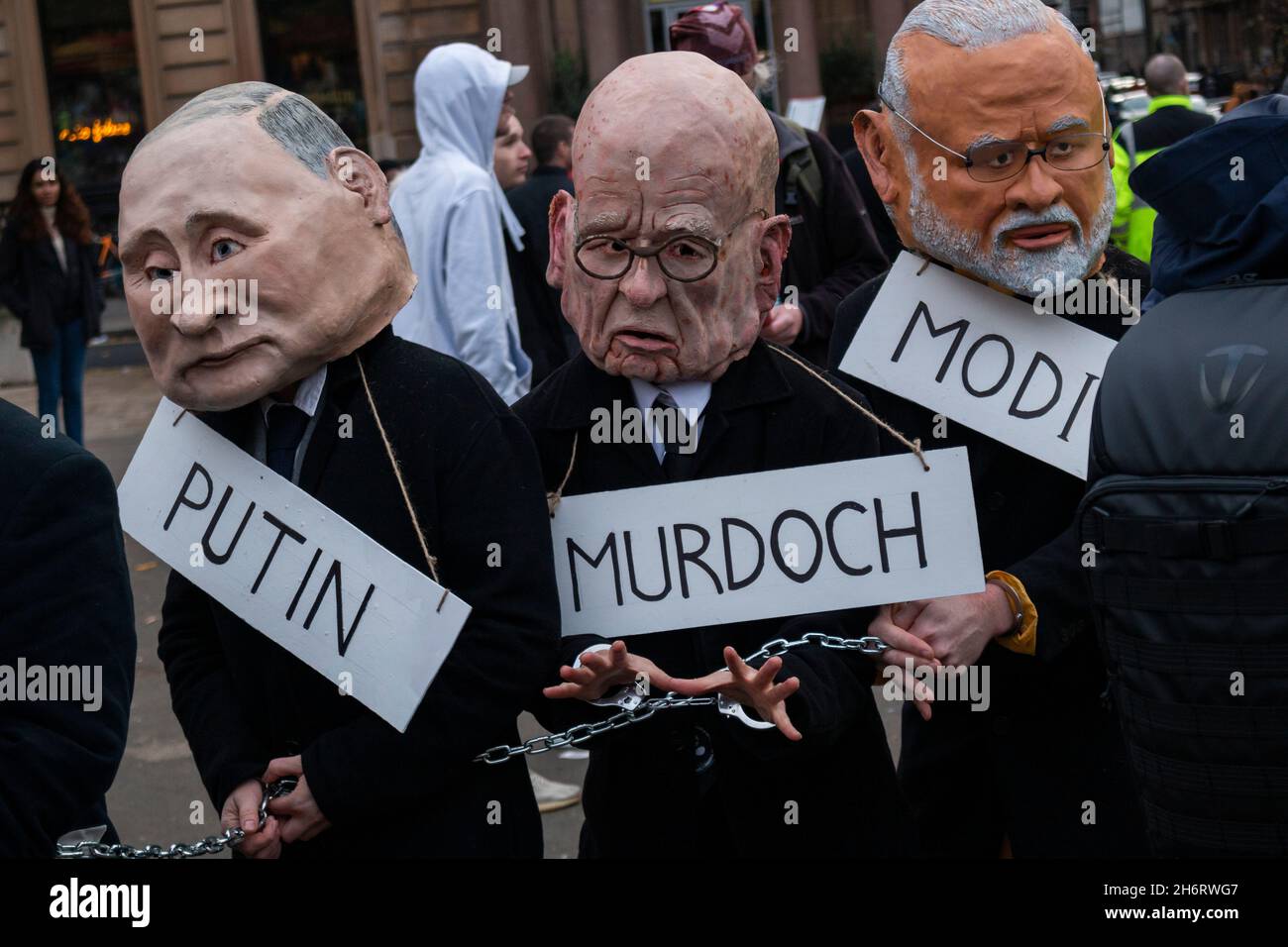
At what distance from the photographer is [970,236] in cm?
293

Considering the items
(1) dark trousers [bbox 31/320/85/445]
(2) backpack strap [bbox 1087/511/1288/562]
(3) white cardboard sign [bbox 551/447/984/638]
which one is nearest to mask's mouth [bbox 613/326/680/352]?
(3) white cardboard sign [bbox 551/447/984/638]

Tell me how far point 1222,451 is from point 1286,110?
23.1 inches

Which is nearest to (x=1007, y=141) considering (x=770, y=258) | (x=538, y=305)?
(x=770, y=258)

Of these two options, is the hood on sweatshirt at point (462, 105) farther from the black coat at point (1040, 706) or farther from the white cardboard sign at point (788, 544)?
the white cardboard sign at point (788, 544)

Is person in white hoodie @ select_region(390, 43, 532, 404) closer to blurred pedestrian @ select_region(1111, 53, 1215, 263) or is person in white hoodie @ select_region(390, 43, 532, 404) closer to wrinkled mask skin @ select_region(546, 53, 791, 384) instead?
wrinkled mask skin @ select_region(546, 53, 791, 384)

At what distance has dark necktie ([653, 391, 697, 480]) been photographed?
2.71 metres

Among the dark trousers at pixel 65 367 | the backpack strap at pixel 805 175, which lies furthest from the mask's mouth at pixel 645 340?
the dark trousers at pixel 65 367

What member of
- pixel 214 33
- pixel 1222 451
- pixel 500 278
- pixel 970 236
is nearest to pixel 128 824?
pixel 500 278

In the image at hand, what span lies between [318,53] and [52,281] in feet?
48.4

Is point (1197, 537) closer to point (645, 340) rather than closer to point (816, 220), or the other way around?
point (645, 340)

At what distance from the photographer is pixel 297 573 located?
2543 millimetres

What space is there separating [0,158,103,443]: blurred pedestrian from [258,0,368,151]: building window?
13794 mm

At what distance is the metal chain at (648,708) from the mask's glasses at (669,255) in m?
0.61

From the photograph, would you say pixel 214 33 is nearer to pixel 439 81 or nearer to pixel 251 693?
pixel 439 81
